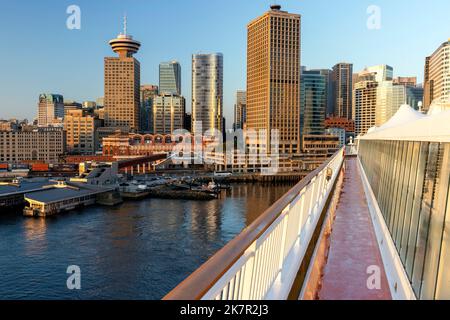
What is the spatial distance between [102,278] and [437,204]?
15709 millimetres

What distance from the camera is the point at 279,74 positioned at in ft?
238

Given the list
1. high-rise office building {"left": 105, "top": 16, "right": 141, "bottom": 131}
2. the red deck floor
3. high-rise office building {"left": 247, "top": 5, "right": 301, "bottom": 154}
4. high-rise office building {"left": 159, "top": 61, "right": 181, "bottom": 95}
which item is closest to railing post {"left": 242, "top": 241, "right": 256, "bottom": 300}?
the red deck floor

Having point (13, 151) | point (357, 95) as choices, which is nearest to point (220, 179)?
point (13, 151)

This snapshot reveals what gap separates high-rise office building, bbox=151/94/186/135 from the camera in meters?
104

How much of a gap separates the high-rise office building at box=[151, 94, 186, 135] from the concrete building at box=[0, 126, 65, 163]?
30741mm

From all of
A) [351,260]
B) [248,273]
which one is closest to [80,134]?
[351,260]

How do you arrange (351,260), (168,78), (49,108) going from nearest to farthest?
(351,260), (49,108), (168,78)

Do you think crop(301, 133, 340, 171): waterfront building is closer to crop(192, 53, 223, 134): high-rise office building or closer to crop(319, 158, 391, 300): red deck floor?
crop(192, 53, 223, 134): high-rise office building

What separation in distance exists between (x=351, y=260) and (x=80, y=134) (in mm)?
Answer: 86937

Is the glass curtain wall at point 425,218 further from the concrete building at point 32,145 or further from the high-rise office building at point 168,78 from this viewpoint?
the high-rise office building at point 168,78

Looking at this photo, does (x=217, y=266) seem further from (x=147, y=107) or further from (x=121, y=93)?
(x=147, y=107)

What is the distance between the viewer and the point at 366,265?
300 cm

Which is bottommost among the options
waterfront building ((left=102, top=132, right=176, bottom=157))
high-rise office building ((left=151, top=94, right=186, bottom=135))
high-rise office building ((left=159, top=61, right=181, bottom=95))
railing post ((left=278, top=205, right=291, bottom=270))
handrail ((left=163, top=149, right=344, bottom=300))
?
waterfront building ((left=102, top=132, right=176, bottom=157))
